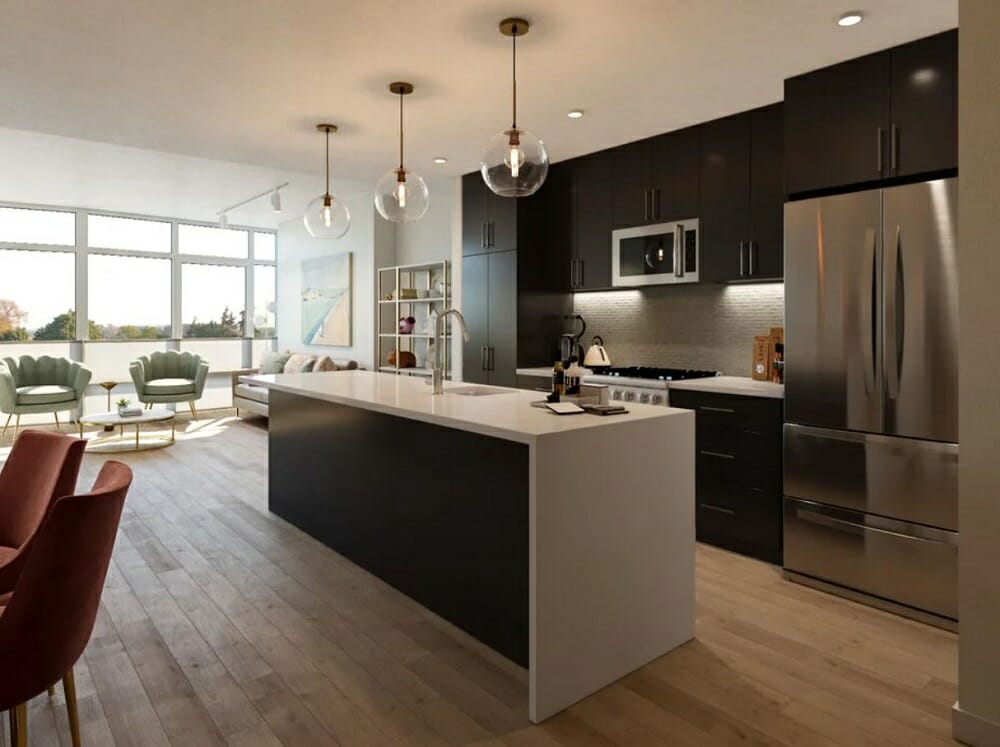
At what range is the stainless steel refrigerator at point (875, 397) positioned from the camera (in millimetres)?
2799

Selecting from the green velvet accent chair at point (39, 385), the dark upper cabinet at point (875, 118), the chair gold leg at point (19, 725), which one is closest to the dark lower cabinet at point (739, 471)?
the dark upper cabinet at point (875, 118)

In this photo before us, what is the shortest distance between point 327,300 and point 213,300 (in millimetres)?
2224

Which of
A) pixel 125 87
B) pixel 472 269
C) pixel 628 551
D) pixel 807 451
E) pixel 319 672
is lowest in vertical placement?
pixel 319 672

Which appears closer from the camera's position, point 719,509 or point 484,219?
point 719,509

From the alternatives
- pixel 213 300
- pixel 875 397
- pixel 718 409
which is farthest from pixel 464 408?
pixel 213 300

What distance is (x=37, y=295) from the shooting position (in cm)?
829

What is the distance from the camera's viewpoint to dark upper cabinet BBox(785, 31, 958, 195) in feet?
9.36

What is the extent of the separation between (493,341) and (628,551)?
10.5 feet

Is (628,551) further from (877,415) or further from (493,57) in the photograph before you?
(493,57)

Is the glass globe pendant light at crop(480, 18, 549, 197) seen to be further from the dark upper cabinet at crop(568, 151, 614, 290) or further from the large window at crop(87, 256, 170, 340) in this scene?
the large window at crop(87, 256, 170, 340)

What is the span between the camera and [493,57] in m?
3.21

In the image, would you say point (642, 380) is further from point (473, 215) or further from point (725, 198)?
point (473, 215)

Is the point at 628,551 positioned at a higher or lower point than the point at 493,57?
lower

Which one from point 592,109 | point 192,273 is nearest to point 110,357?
point 192,273
